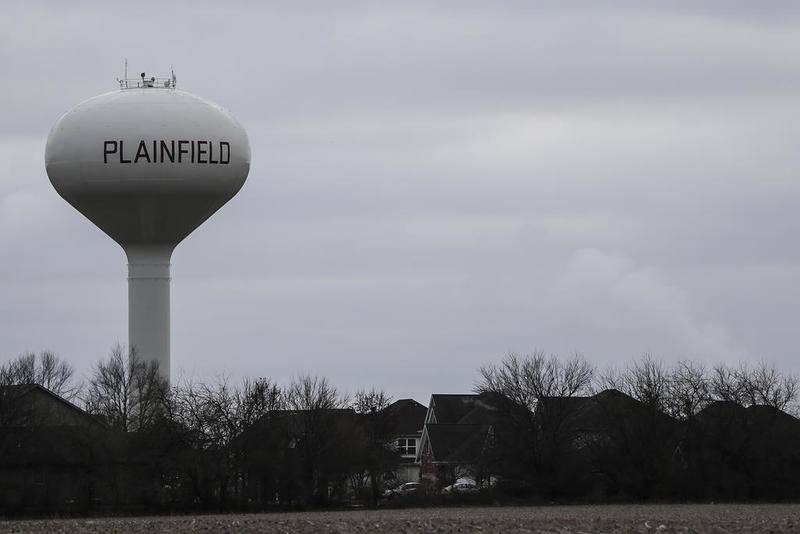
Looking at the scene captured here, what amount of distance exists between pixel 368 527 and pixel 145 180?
16.6 metres

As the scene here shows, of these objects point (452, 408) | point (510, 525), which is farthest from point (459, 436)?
point (510, 525)

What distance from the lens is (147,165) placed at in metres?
44.1

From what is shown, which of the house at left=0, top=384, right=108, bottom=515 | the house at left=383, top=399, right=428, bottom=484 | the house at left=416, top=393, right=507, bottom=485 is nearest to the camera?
the house at left=0, top=384, right=108, bottom=515

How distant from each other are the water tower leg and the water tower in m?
0.04

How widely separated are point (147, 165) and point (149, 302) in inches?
174

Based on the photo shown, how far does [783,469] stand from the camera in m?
48.7

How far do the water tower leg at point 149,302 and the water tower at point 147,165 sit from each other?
40 mm

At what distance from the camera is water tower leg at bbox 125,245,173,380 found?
46594 millimetres

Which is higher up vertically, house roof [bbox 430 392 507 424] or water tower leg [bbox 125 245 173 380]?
house roof [bbox 430 392 507 424]

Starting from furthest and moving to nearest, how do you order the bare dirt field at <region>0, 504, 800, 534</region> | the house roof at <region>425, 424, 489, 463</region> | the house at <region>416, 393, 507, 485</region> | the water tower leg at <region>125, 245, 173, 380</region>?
the house roof at <region>425, 424, 489, 463</region> < the house at <region>416, 393, 507, 485</region> < the water tower leg at <region>125, 245, 173, 380</region> < the bare dirt field at <region>0, 504, 800, 534</region>

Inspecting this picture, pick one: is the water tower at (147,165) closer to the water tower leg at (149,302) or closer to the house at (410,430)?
the water tower leg at (149,302)

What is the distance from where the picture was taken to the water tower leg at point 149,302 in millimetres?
46594

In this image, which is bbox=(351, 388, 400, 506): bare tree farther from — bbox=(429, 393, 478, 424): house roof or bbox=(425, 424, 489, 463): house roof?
bbox=(429, 393, 478, 424): house roof

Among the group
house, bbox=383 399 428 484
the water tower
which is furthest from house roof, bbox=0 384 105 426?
house, bbox=383 399 428 484
